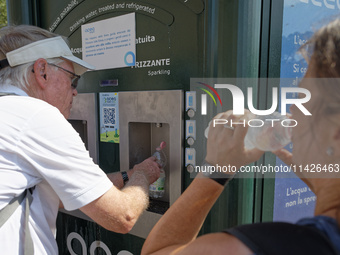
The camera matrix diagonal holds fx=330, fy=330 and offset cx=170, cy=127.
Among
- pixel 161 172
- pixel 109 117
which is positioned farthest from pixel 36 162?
pixel 109 117

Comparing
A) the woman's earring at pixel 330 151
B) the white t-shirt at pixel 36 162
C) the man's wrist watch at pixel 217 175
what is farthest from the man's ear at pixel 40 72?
the woman's earring at pixel 330 151

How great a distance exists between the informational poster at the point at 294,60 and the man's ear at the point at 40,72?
1.15 m

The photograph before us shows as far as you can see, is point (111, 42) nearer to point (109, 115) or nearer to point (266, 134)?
point (109, 115)

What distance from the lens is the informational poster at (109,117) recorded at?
211 cm

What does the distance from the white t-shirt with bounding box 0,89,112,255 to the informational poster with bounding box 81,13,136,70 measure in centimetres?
87

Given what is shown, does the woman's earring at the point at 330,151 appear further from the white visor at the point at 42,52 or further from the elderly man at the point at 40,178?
the white visor at the point at 42,52

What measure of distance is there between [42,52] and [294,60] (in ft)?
4.04

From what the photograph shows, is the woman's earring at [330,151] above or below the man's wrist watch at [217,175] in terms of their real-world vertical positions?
above

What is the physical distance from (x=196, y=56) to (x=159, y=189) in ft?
2.65

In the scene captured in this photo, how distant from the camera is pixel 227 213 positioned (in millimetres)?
1698

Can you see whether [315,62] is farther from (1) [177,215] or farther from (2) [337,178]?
(1) [177,215]

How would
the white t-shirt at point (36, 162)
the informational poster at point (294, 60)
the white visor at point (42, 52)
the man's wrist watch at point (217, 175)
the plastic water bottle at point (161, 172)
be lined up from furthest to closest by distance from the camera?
the plastic water bottle at point (161, 172)
the informational poster at point (294, 60)
the white visor at point (42, 52)
the white t-shirt at point (36, 162)
the man's wrist watch at point (217, 175)

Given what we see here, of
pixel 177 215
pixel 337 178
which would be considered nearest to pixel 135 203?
pixel 177 215

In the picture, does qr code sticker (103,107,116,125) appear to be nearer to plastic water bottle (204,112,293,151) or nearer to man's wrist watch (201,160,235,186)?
plastic water bottle (204,112,293,151)
